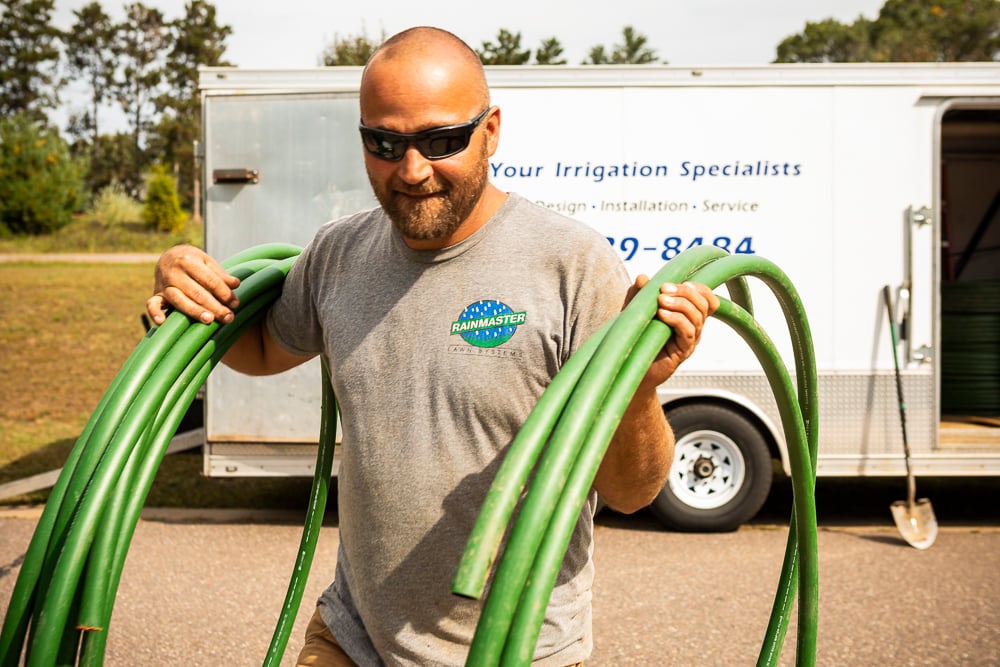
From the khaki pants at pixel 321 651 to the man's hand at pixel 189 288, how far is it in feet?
2.35

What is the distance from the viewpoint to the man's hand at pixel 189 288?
2.22 metres

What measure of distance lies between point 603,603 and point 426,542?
371cm

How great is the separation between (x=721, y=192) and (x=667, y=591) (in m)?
2.56

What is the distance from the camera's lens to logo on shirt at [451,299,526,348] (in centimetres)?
197

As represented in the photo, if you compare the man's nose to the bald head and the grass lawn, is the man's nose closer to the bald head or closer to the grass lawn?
the bald head

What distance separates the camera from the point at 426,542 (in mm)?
2004

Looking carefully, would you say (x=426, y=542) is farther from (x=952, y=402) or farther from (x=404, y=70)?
(x=952, y=402)

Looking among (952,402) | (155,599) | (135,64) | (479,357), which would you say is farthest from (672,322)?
(135,64)

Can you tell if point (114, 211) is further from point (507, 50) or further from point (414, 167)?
point (414, 167)

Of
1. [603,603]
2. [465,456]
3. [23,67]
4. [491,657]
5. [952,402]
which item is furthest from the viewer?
[23,67]

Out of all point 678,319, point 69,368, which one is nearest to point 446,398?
point 678,319

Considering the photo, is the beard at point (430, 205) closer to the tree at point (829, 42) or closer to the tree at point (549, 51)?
the tree at point (549, 51)

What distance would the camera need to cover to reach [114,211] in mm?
31297

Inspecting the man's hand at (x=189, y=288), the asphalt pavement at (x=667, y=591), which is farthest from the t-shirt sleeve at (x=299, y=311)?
the asphalt pavement at (x=667, y=591)
